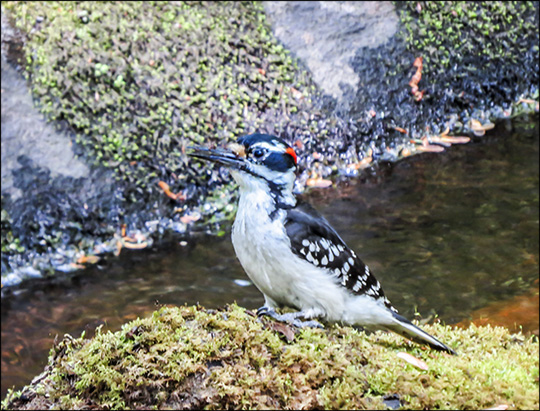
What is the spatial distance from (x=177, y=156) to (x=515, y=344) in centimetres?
557

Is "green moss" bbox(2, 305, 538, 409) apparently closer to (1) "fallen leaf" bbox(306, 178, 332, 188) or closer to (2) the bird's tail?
(2) the bird's tail

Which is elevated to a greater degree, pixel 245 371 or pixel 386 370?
pixel 386 370

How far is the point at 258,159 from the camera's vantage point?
13.8 ft

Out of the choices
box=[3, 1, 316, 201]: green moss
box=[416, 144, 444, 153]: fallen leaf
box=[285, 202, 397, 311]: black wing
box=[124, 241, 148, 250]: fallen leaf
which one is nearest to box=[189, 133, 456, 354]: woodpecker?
box=[285, 202, 397, 311]: black wing

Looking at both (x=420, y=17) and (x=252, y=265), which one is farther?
(x=420, y=17)

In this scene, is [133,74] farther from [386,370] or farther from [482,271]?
[386,370]

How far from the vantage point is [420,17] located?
35.1ft

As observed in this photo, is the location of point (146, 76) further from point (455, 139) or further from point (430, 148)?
point (455, 139)

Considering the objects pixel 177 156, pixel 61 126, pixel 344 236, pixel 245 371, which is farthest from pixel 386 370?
pixel 61 126

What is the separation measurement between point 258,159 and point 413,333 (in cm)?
139

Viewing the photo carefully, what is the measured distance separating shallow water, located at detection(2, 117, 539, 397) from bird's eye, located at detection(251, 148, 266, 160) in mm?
2946

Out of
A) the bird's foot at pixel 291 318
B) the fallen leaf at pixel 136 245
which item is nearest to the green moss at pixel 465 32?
the fallen leaf at pixel 136 245

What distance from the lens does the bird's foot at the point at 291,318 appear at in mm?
3949

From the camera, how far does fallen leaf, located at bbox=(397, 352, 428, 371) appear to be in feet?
11.5
